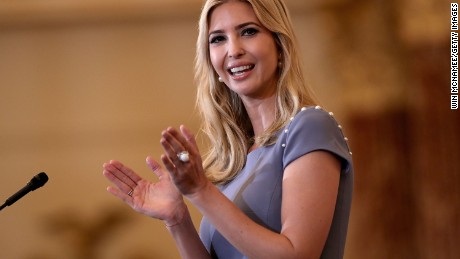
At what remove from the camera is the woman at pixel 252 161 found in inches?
67.7

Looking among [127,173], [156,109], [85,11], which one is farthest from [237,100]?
[85,11]

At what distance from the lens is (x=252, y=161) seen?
6.88ft

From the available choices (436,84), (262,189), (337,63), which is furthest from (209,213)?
(337,63)

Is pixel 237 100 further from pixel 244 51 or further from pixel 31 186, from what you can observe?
pixel 31 186

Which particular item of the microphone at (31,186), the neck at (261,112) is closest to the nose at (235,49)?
the neck at (261,112)

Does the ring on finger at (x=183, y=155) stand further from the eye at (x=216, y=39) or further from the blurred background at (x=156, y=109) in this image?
the blurred background at (x=156, y=109)

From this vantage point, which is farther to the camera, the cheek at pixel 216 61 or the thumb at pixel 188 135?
the cheek at pixel 216 61

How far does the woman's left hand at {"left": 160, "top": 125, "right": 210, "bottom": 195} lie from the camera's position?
1.64 meters

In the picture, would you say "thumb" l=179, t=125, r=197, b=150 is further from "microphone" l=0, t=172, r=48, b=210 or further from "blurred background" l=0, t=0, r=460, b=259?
"blurred background" l=0, t=0, r=460, b=259

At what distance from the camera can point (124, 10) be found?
204 inches

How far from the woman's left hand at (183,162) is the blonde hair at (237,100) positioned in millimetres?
385

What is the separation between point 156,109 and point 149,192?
3.21 metres

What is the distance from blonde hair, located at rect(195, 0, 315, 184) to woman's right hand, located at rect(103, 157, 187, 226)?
0.24m

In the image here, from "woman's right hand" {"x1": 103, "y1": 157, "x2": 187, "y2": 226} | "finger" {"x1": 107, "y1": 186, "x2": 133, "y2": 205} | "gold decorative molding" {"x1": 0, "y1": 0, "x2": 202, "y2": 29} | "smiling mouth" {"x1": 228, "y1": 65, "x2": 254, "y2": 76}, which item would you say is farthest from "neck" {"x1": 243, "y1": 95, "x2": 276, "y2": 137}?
"gold decorative molding" {"x1": 0, "y1": 0, "x2": 202, "y2": 29}
